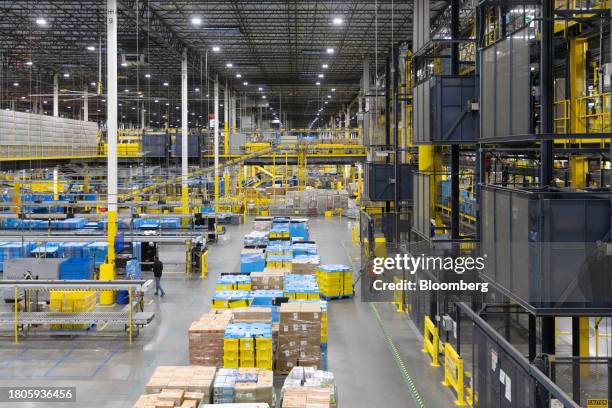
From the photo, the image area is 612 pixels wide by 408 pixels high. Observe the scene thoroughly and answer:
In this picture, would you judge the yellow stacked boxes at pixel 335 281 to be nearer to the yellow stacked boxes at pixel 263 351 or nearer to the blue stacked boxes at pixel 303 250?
the blue stacked boxes at pixel 303 250

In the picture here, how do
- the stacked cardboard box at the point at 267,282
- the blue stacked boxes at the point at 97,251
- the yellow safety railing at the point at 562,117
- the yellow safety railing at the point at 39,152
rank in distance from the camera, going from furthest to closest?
the yellow safety railing at the point at 39,152 < the blue stacked boxes at the point at 97,251 < the stacked cardboard box at the point at 267,282 < the yellow safety railing at the point at 562,117

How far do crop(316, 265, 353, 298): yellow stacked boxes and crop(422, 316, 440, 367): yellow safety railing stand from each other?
499cm

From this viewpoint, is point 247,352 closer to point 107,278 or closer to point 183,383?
point 183,383

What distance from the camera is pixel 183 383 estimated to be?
10.2 metres

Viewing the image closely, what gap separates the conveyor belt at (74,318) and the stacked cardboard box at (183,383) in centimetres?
509

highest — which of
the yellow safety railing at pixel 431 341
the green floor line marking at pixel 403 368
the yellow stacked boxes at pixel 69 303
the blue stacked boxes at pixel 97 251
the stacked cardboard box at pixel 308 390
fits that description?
the blue stacked boxes at pixel 97 251

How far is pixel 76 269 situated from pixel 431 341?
1279 cm

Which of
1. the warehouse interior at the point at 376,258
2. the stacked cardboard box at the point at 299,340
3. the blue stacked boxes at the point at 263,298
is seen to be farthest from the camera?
the blue stacked boxes at the point at 263,298

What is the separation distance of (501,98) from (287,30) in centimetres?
2524

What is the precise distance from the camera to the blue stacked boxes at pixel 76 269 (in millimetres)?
21188

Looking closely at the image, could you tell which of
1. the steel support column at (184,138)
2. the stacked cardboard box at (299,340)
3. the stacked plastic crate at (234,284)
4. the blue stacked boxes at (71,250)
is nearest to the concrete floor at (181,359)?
the stacked cardboard box at (299,340)

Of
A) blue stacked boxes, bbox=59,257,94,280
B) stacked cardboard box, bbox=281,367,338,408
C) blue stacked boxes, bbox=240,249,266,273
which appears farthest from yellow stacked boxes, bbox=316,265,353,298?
stacked cardboard box, bbox=281,367,338,408

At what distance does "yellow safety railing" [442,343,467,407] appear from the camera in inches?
443

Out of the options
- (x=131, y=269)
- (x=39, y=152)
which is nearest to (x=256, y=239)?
(x=131, y=269)
